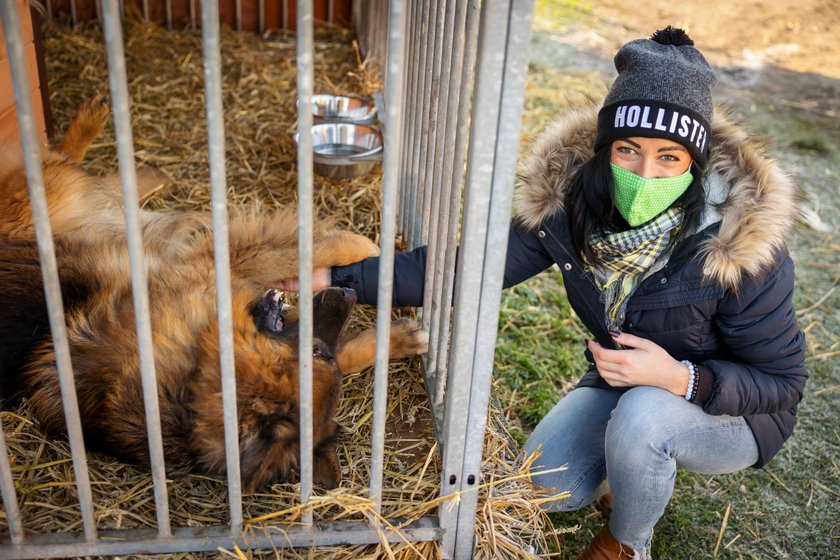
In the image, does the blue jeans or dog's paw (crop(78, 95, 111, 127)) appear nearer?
the blue jeans

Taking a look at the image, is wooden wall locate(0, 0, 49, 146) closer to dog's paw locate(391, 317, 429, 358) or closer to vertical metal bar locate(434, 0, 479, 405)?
dog's paw locate(391, 317, 429, 358)

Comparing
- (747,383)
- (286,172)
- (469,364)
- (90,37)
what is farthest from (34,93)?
(747,383)

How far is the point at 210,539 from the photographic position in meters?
2.13

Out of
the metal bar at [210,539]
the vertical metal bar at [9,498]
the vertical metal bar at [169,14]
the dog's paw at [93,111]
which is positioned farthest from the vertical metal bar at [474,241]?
the vertical metal bar at [169,14]

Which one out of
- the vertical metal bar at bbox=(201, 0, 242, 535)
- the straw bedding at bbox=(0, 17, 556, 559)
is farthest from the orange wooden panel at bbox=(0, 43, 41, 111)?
the vertical metal bar at bbox=(201, 0, 242, 535)

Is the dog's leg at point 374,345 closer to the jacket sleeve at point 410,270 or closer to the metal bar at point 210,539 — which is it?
the jacket sleeve at point 410,270

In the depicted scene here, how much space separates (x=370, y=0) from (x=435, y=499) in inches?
160

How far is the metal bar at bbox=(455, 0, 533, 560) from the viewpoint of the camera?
1656 mm

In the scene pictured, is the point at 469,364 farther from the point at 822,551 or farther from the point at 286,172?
the point at 286,172

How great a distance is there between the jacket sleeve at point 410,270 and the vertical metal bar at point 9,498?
3.90 ft

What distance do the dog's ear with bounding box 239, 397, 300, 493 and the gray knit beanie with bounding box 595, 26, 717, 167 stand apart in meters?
1.31

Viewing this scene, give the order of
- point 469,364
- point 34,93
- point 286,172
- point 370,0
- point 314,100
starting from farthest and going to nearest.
A: point 370,0 → point 314,100 → point 286,172 → point 34,93 → point 469,364

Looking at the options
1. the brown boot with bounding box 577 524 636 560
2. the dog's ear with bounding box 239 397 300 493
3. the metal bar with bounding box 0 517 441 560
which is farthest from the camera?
the brown boot with bounding box 577 524 636 560

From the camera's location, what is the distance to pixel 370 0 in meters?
5.37
